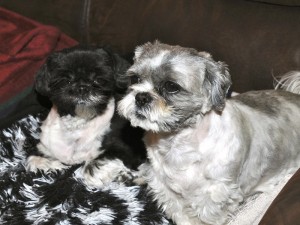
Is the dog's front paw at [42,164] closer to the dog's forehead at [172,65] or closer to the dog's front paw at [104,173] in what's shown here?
the dog's front paw at [104,173]

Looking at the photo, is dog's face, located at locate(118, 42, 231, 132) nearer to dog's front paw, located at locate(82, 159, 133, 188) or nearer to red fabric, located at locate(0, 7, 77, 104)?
dog's front paw, located at locate(82, 159, 133, 188)

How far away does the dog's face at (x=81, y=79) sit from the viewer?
86.3 inches

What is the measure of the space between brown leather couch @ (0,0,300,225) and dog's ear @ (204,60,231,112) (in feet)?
2.14

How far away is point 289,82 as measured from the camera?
230 centimetres

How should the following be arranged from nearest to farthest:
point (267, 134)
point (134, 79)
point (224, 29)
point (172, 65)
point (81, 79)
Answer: point (172, 65)
point (134, 79)
point (267, 134)
point (81, 79)
point (224, 29)

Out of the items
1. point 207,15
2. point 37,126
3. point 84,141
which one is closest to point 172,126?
point 84,141

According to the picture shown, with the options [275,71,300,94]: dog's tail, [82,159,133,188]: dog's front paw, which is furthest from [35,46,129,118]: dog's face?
[275,71,300,94]: dog's tail

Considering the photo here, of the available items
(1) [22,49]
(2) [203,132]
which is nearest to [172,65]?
(2) [203,132]

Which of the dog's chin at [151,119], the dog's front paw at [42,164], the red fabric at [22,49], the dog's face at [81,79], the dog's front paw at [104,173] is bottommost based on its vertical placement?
Result: the dog's front paw at [42,164]

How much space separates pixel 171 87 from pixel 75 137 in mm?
775

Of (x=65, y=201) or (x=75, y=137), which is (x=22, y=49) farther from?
(x=65, y=201)

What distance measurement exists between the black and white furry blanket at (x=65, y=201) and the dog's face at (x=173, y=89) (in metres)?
0.45

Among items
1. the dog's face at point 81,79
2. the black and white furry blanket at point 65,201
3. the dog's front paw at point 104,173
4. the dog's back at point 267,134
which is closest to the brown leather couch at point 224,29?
the dog's back at point 267,134

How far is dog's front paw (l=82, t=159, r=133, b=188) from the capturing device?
2209mm
